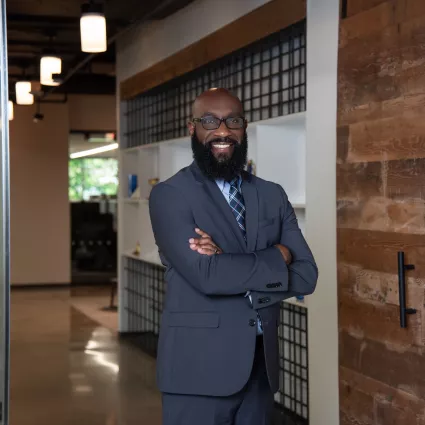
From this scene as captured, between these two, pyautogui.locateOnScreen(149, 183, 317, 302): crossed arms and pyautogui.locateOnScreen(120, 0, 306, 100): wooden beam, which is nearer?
pyautogui.locateOnScreen(149, 183, 317, 302): crossed arms

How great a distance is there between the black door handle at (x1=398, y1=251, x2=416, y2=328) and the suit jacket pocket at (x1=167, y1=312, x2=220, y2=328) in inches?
47.9

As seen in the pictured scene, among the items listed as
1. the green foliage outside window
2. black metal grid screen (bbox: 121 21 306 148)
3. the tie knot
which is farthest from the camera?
the green foliage outside window

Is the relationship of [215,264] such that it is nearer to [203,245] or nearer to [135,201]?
[203,245]

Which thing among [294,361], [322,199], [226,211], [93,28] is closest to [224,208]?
[226,211]

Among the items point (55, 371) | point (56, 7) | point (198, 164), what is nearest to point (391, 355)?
point (198, 164)

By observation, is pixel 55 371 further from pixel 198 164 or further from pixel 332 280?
pixel 198 164

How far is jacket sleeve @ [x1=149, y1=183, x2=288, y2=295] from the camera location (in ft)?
7.93

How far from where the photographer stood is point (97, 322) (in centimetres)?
916

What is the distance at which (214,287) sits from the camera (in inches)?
94.7

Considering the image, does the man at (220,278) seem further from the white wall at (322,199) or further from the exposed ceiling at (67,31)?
the exposed ceiling at (67,31)

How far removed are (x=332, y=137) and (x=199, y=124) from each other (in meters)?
1.72

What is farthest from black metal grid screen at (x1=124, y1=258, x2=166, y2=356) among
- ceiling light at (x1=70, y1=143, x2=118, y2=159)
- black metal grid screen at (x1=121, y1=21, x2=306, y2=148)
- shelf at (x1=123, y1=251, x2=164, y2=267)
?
ceiling light at (x1=70, y1=143, x2=118, y2=159)

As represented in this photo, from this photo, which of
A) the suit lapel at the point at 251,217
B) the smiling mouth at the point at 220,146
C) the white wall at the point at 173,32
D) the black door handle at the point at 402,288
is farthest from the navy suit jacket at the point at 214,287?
the white wall at the point at 173,32

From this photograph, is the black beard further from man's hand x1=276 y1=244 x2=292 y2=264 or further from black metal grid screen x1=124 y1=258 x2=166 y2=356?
black metal grid screen x1=124 y1=258 x2=166 y2=356
